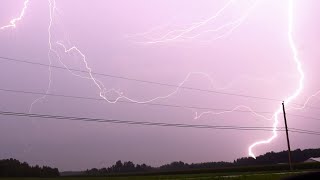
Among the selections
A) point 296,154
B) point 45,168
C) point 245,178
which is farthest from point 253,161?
point 245,178

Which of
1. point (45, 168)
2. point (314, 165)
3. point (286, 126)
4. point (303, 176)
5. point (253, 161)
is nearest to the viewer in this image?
point (303, 176)

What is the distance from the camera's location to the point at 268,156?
14788 cm

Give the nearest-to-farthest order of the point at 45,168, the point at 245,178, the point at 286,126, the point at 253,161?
the point at 245,178 < the point at 286,126 < the point at 45,168 < the point at 253,161

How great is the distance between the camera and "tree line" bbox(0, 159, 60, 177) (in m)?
99.0

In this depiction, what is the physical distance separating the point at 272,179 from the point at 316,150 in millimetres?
128115

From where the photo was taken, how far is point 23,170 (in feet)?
337

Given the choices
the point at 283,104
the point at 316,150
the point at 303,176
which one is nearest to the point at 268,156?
the point at 316,150

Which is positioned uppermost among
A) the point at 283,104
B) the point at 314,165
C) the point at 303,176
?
the point at 283,104

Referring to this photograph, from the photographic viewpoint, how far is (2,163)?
108 m

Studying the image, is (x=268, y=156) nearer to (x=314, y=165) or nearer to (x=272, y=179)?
(x=314, y=165)

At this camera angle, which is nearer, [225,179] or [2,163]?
[225,179]

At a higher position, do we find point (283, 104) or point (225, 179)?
point (283, 104)

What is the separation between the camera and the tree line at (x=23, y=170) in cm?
9900

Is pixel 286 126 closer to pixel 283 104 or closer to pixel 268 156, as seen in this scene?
pixel 283 104
